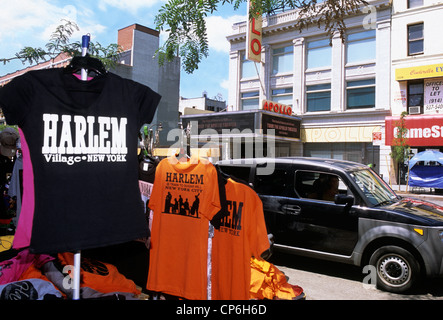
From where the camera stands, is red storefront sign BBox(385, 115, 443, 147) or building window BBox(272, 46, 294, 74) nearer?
red storefront sign BBox(385, 115, 443, 147)

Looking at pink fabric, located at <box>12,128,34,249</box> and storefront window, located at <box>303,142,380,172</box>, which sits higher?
storefront window, located at <box>303,142,380,172</box>

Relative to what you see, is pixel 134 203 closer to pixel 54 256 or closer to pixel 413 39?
pixel 54 256

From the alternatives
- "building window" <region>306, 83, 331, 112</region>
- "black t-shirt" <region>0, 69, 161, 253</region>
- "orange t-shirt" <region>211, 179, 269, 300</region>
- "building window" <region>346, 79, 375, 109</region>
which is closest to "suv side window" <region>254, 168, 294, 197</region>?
"orange t-shirt" <region>211, 179, 269, 300</region>

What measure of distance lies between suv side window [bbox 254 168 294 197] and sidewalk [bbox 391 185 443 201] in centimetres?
1367

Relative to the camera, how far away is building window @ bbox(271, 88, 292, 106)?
83.0 feet

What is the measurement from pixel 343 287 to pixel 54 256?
3938mm

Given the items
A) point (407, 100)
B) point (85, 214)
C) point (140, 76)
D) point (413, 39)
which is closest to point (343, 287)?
point (85, 214)

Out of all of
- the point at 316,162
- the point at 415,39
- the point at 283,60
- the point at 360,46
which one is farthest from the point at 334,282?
the point at 283,60

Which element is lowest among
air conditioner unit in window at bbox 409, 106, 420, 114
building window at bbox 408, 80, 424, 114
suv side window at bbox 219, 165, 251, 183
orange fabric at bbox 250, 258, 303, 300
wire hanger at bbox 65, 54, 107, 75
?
orange fabric at bbox 250, 258, 303, 300

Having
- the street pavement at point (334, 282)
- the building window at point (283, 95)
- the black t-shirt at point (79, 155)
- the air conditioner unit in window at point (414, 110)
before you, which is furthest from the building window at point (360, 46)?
the black t-shirt at point (79, 155)

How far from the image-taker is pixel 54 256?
10.6ft

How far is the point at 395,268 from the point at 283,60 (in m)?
23.4

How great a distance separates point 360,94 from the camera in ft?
A: 73.9

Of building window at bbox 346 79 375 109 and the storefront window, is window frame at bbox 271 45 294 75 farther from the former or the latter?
the storefront window
